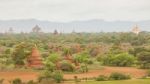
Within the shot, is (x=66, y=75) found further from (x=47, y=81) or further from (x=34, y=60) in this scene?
(x=47, y=81)

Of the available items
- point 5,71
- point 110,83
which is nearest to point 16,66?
point 5,71

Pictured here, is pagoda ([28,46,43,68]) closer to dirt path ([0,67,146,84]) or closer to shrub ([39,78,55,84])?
dirt path ([0,67,146,84])

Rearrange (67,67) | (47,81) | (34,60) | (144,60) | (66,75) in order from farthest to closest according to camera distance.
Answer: (144,60)
(34,60)
(67,67)
(66,75)
(47,81)

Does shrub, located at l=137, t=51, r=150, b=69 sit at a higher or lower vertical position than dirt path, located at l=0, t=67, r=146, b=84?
higher

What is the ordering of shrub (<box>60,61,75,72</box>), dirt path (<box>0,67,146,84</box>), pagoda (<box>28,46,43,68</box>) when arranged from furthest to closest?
pagoda (<box>28,46,43,68</box>) < shrub (<box>60,61,75,72</box>) < dirt path (<box>0,67,146,84</box>)

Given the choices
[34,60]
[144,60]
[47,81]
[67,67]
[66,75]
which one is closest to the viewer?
[47,81]

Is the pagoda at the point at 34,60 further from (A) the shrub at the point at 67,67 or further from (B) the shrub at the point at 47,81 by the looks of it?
(B) the shrub at the point at 47,81

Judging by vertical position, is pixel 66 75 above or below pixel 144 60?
below

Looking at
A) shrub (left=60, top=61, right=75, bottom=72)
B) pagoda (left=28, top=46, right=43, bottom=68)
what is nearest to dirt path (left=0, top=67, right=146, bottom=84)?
shrub (left=60, top=61, right=75, bottom=72)

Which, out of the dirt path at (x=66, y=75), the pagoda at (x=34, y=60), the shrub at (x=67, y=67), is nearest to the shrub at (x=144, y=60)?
the dirt path at (x=66, y=75)

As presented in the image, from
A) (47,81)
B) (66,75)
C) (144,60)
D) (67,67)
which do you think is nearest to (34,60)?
(67,67)

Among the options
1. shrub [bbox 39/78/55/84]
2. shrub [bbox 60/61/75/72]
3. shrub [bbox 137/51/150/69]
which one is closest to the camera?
shrub [bbox 39/78/55/84]

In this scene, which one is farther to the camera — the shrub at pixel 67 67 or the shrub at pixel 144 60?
the shrub at pixel 144 60

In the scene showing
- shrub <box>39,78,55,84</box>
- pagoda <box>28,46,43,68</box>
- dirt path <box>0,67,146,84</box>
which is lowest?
dirt path <box>0,67,146,84</box>
